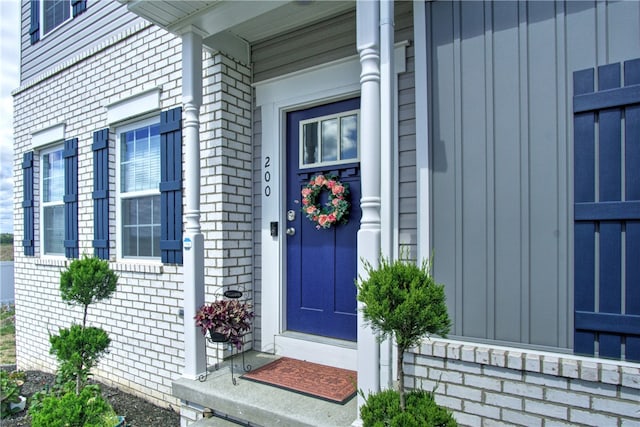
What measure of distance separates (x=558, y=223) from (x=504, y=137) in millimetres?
513

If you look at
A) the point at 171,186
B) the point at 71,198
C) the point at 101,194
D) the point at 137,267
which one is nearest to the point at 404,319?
the point at 171,186

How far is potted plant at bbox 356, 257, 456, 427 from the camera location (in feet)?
5.12

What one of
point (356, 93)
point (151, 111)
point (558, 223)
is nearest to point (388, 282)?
point (558, 223)

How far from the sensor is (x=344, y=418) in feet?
6.99

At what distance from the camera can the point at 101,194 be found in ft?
13.1

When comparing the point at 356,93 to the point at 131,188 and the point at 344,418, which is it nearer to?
the point at 344,418

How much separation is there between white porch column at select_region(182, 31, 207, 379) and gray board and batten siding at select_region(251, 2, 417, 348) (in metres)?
0.59

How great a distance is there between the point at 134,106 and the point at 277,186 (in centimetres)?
181

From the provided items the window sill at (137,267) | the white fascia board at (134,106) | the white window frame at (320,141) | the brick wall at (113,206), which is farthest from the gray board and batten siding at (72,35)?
the window sill at (137,267)

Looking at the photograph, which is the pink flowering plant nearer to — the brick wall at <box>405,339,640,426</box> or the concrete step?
the concrete step

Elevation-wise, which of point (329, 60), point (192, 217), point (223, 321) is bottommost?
point (223, 321)

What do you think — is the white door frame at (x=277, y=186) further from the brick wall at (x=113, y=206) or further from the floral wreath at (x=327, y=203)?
the floral wreath at (x=327, y=203)

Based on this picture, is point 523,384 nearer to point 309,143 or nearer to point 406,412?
point 406,412

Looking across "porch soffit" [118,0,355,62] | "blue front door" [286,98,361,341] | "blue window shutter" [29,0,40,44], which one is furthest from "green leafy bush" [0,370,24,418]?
"blue window shutter" [29,0,40,44]
